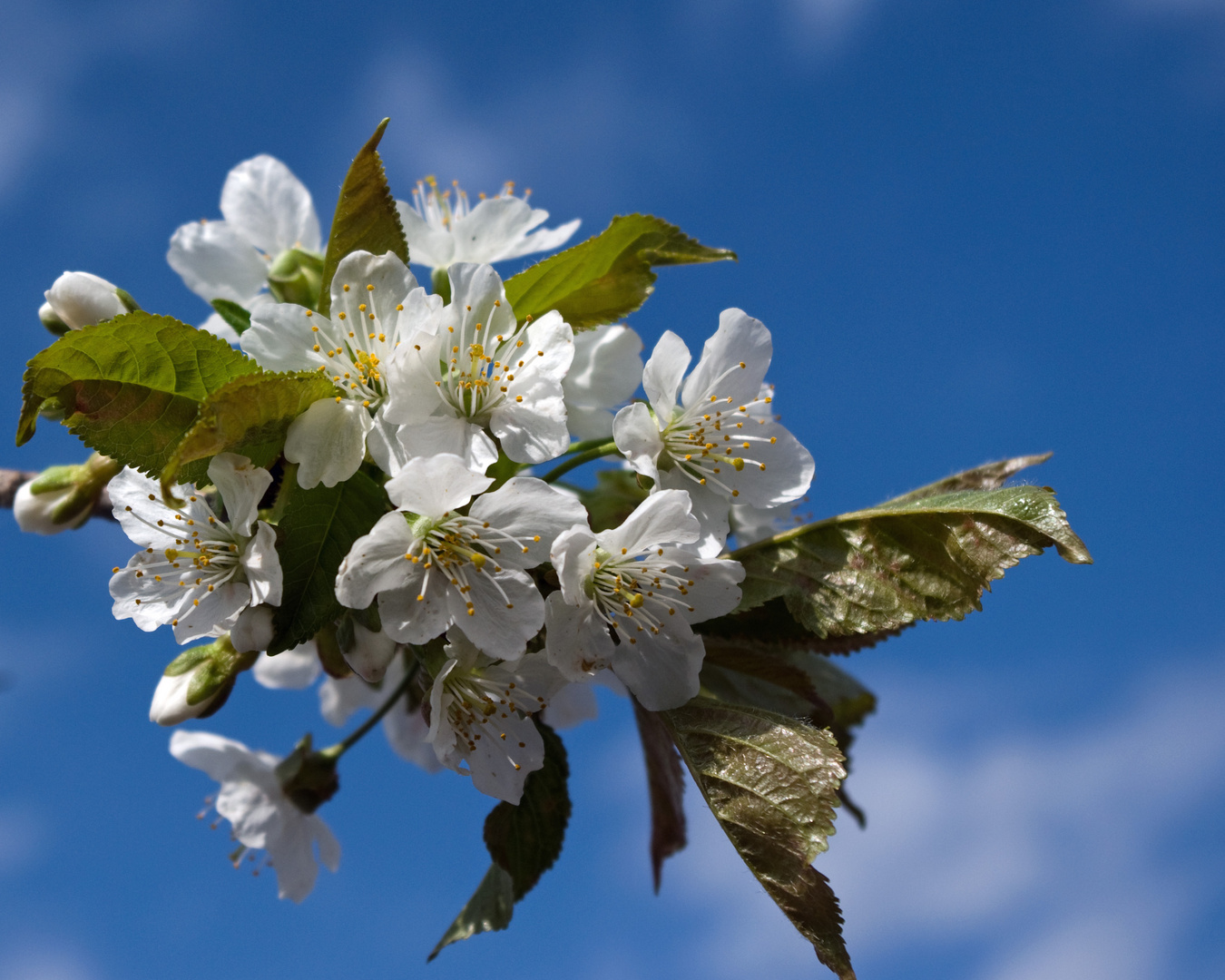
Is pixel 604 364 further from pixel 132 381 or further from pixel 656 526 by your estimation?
pixel 132 381

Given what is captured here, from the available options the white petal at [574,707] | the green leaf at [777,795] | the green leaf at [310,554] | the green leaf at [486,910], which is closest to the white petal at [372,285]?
the green leaf at [310,554]

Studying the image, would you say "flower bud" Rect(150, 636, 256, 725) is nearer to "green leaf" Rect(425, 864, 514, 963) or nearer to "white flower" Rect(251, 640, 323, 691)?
"green leaf" Rect(425, 864, 514, 963)

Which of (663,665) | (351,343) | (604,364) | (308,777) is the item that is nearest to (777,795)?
(663,665)

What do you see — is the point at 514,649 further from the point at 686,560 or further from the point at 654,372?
the point at 654,372

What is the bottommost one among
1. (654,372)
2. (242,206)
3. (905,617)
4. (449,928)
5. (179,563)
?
(449,928)

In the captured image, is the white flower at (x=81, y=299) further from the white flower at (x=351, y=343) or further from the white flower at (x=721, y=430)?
the white flower at (x=721, y=430)

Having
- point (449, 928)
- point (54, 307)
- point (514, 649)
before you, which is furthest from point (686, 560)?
point (54, 307)
